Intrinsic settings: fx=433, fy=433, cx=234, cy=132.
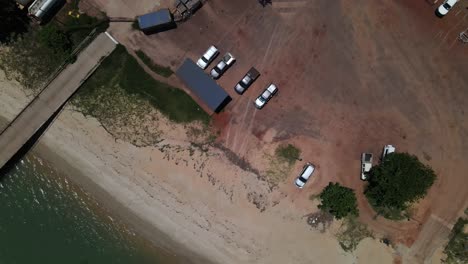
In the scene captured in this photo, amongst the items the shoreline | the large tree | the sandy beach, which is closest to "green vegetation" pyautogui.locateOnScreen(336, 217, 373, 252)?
the sandy beach

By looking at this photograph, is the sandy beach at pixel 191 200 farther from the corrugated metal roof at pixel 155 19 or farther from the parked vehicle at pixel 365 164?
the corrugated metal roof at pixel 155 19

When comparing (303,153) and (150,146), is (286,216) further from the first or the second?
(150,146)

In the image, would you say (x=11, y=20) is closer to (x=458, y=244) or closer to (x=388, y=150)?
(x=388, y=150)

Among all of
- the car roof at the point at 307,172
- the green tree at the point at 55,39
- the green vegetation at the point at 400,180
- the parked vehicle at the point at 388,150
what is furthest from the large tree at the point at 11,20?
the parked vehicle at the point at 388,150

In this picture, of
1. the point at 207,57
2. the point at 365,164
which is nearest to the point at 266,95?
the point at 207,57

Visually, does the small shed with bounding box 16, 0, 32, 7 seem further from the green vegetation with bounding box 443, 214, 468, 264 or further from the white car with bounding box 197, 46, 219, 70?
the green vegetation with bounding box 443, 214, 468, 264

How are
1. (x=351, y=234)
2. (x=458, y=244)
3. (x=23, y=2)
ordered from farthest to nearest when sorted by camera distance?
(x=351, y=234) < (x=458, y=244) < (x=23, y=2)
